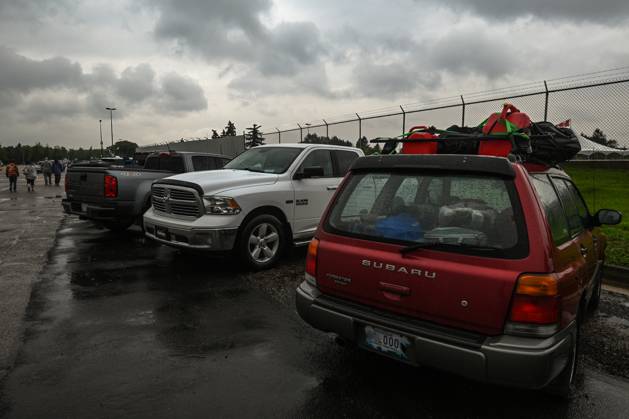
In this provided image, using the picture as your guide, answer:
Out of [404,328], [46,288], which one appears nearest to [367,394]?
[404,328]

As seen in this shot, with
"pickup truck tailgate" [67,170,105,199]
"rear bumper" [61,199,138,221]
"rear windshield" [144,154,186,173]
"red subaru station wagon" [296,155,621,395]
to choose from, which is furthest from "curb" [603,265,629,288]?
"pickup truck tailgate" [67,170,105,199]

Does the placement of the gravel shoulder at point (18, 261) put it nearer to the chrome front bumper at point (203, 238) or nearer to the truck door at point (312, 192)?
the chrome front bumper at point (203, 238)

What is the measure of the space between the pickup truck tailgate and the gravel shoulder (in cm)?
111

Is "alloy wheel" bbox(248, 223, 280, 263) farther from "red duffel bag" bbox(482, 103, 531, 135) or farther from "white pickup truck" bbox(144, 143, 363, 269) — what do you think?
"red duffel bag" bbox(482, 103, 531, 135)

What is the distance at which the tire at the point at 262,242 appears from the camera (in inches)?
241

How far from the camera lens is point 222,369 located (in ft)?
11.1

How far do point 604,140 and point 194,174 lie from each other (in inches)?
359

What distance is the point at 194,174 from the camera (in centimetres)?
680

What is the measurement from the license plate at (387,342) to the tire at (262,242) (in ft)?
Result: 11.4

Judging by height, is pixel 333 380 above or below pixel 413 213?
below

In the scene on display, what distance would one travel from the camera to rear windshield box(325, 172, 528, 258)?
2.56 metres

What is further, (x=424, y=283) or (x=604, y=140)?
(x=604, y=140)

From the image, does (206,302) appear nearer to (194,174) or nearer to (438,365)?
(194,174)

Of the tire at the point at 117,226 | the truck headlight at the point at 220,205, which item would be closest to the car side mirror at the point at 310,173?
the truck headlight at the point at 220,205
